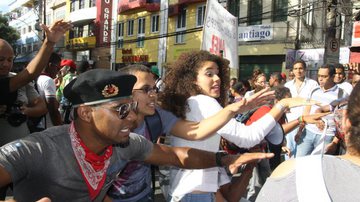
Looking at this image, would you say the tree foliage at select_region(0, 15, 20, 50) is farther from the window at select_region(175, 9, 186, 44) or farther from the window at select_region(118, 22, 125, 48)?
the window at select_region(175, 9, 186, 44)

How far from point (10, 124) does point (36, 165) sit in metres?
1.79

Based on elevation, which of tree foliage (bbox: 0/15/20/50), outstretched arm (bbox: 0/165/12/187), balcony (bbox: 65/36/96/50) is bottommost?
outstretched arm (bbox: 0/165/12/187)

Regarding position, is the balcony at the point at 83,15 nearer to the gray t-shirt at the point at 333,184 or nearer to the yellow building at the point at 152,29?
Answer: the yellow building at the point at 152,29

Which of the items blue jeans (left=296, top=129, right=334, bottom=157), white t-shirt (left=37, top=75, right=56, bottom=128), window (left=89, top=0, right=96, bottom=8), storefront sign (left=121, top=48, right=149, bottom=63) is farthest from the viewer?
window (left=89, top=0, right=96, bottom=8)

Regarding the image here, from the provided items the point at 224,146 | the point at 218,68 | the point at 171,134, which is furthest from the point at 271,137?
the point at 171,134

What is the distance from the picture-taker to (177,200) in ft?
9.04

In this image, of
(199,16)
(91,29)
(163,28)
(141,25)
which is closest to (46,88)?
(199,16)

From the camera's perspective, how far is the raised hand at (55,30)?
122 inches

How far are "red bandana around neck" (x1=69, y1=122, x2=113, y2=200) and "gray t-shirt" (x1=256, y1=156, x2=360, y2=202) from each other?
877mm

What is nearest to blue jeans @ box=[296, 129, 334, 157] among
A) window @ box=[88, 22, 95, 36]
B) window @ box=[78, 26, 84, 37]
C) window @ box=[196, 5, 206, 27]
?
window @ box=[196, 5, 206, 27]

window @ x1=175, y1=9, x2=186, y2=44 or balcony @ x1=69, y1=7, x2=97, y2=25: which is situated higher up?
balcony @ x1=69, y1=7, x2=97, y2=25

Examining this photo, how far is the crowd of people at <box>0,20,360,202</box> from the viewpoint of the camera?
1451mm

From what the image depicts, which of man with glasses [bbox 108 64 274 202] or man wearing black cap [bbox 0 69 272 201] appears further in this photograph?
man with glasses [bbox 108 64 274 202]

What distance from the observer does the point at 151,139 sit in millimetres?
2660
